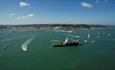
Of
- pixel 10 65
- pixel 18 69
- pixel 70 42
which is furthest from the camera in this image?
pixel 70 42

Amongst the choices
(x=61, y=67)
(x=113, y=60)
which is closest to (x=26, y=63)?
(x=61, y=67)

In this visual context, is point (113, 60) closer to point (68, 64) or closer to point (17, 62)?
point (68, 64)

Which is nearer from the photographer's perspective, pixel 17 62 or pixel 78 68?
pixel 78 68

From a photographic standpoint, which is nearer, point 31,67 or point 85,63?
point 31,67

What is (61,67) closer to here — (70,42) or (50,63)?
(50,63)

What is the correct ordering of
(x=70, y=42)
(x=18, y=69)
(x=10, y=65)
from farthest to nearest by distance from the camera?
1. (x=70, y=42)
2. (x=10, y=65)
3. (x=18, y=69)

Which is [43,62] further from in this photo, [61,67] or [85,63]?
[85,63]

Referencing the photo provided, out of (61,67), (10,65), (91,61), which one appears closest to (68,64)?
(61,67)
